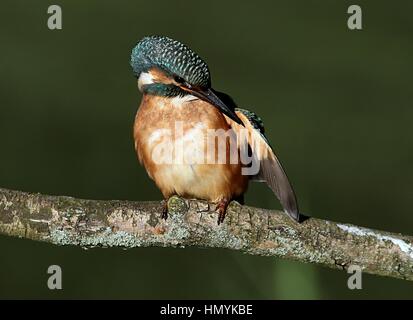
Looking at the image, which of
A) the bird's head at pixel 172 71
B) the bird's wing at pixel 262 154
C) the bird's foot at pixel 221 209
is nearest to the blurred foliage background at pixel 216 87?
the bird's wing at pixel 262 154

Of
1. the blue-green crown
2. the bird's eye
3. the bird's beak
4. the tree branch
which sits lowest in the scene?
the tree branch

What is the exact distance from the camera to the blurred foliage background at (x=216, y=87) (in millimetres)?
5875

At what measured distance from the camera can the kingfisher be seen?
10.4 ft

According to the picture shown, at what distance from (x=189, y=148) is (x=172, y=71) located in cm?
26

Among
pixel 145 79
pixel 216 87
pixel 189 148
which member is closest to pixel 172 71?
pixel 145 79

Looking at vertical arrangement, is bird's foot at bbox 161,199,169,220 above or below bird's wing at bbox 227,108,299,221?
below

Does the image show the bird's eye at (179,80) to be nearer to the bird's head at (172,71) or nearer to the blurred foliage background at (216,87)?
the bird's head at (172,71)

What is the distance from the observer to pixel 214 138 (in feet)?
10.6

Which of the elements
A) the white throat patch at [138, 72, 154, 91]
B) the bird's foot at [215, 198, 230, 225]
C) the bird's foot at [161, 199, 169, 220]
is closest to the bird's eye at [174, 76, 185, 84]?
the white throat patch at [138, 72, 154, 91]

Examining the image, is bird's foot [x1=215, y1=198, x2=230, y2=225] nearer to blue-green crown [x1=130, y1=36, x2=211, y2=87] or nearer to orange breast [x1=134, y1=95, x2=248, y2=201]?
orange breast [x1=134, y1=95, x2=248, y2=201]

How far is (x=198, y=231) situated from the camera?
9.15 feet

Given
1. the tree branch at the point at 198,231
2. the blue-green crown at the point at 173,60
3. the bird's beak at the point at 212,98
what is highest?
the blue-green crown at the point at 173,60

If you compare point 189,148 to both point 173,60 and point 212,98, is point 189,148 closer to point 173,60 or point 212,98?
point 212,98
